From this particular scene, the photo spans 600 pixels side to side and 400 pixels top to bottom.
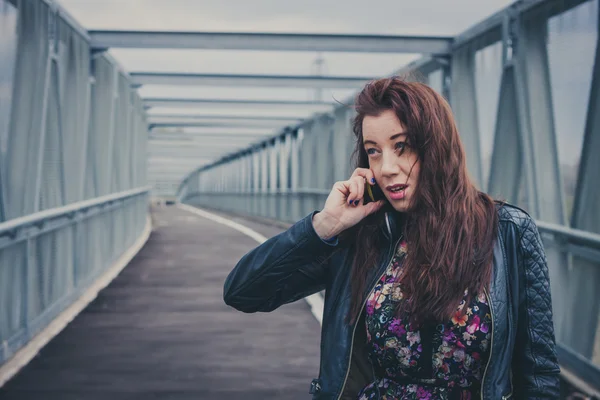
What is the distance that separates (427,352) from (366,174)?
1.63 ft

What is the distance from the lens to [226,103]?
21578 millimetres

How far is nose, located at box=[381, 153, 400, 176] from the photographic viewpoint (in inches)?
87.5

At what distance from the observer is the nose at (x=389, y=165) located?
2.22 m

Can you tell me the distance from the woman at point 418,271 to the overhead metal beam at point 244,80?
561 inches

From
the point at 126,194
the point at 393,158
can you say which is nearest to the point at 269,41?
the point at 126,194

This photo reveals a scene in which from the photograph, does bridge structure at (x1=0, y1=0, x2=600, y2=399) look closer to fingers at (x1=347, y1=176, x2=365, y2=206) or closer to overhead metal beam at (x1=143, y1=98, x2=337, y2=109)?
fingers at (x1=347, y1=176, x2=365, y2=206)

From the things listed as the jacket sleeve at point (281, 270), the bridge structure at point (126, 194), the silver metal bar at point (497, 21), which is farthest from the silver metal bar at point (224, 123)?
the jacket sleeve at point (281, 270)

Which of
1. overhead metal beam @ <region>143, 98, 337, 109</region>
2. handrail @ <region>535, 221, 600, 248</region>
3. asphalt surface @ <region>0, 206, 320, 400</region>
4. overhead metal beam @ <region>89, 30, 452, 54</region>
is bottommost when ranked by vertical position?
asphalt surface @ <region>0, 206, 320, 400</region>

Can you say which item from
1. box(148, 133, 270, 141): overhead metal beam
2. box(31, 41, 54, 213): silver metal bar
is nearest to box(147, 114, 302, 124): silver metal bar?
box(148, 133, 270, 141): overhead metal beam

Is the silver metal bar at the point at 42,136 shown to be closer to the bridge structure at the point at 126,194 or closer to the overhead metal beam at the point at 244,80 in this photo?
the bridge structure at the point at 126,194

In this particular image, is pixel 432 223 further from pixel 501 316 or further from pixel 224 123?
pixel 224 123

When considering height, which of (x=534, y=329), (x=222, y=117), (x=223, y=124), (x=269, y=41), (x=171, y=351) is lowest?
(x=171, y=351)

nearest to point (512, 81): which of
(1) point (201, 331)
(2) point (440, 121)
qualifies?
(1) point (201, 331)

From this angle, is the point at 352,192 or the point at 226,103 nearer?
the point at 352,192
